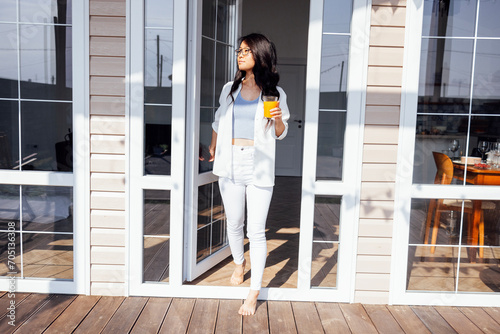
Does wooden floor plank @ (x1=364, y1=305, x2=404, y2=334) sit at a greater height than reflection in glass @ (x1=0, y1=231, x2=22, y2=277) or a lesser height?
lesser

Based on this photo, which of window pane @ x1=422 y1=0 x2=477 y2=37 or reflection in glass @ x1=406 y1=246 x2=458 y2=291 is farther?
reflection in glass @ x1=406 y1=246 x2=458 y2=291

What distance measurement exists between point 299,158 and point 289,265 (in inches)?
188

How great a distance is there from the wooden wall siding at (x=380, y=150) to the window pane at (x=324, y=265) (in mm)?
145

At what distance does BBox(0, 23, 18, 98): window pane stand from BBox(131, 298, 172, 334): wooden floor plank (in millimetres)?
1522

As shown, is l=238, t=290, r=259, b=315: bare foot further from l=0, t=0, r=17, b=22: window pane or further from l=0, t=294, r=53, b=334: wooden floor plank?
l=0, t=0, r=17, b=22: window pane

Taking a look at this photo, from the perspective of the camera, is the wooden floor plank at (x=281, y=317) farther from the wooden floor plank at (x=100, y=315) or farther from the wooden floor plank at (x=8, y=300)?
the wooden floor plank at (x=8, y=300)

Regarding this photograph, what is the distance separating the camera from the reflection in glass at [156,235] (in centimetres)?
286

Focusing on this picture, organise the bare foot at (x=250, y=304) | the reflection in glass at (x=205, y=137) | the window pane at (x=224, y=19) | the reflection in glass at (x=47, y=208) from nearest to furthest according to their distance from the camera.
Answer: the bare foot at (x=250, y=304) < the reflection in glass at (x=47, y=208) < the reflection in glass at (x=205, y=137) < the window pane at (x=224, y=19)

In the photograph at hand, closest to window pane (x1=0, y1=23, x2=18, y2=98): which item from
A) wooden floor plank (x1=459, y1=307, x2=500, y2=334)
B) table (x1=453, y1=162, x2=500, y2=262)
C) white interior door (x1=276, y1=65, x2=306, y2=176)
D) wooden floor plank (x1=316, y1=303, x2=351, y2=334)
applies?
wooden floor plank (x1=316, y1=303, x2=351, y2=334)

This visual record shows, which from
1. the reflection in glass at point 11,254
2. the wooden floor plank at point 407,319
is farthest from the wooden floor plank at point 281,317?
the reflection in glass at point 11,254

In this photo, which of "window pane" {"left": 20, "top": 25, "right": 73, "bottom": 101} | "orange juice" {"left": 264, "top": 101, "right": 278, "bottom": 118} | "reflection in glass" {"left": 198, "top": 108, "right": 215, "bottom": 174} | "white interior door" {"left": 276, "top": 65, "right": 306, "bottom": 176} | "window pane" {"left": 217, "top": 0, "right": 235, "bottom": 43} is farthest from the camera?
"white interior door" {"left": 276, "top": 65, "right": 306, "bottom": 176}

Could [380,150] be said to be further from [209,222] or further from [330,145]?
[209,222]

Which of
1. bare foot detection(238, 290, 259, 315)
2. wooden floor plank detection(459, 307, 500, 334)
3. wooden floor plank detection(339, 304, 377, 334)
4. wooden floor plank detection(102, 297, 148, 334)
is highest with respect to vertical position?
bare foot detection(238, 290, 259, 315)

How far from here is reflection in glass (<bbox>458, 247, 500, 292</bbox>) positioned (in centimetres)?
294
